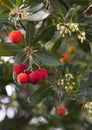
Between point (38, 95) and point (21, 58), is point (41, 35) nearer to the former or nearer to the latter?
point (21, 58)

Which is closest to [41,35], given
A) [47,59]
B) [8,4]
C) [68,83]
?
[47,59]

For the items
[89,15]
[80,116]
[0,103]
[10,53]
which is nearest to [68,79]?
[89,15]

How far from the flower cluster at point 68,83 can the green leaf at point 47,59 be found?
0.52 metres

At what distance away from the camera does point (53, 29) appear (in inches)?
95.3

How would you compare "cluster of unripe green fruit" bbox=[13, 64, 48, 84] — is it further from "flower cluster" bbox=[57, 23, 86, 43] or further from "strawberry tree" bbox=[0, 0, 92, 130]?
"flower cluster" bbox=[57, 23, 86, 43]

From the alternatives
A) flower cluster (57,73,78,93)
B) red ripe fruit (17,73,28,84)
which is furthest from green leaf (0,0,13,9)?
flower cluster (57,73,78,93)

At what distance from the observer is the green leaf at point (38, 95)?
3.06 meters

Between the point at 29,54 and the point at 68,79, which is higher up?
the point at 29,54

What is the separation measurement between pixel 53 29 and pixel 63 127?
7.43 ft

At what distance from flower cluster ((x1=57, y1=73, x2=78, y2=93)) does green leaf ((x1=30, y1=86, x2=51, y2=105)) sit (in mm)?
209

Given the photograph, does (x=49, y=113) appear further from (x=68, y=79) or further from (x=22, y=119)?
(x=68, y=79)

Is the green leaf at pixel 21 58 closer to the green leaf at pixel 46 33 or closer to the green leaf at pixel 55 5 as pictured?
the green leaf at pixel 46 33

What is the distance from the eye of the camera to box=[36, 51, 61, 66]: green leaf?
7.71ft

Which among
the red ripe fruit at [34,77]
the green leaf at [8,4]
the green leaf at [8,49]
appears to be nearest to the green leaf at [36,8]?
the green leaf at [8,4]
